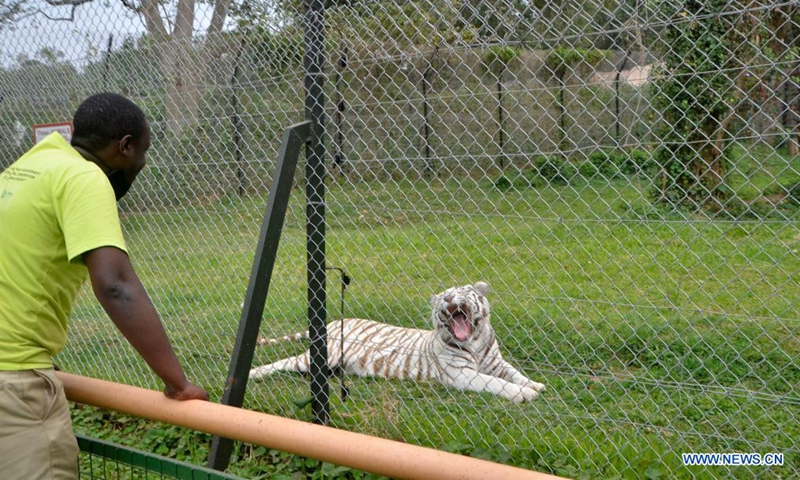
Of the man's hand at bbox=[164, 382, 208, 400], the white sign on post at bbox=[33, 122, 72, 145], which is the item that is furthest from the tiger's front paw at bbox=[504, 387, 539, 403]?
the white sign on post at bbox=[33, 122, 72, 145]

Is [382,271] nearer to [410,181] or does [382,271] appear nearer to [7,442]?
[410,181]

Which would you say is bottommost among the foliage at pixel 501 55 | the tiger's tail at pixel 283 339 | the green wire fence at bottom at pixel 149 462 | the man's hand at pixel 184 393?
the tiger's tail at pixel 283 339

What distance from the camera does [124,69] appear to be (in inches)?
190

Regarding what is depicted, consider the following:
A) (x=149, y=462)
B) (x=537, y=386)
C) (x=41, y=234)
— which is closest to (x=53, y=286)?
(x=41, y=234)

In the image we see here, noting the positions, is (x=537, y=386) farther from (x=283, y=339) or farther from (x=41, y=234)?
(x=41, y=234)

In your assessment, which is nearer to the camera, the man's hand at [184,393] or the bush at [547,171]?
the man's hand at [184,393]

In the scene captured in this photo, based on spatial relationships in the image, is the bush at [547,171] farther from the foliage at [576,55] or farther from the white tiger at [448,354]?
the white tiger at [448,354]

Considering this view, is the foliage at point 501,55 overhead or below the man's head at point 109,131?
overhead

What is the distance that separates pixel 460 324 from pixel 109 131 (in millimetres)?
3096

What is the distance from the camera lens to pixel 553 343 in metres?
4.24

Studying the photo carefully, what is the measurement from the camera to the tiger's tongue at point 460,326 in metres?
5.01

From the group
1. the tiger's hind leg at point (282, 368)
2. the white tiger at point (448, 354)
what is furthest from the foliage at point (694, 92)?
the tiger's hind leg at point (282, 368)

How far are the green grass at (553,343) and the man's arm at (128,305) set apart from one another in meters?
1.44

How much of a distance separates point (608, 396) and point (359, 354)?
183cm
